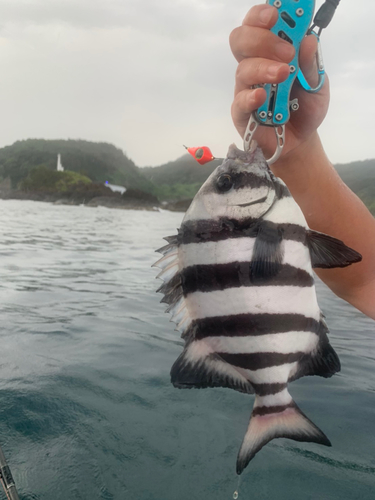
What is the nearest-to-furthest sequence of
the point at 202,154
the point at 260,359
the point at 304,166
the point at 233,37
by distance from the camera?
the point at 260,359
the point at 233,37
the point at 202,154
the point at 304,166

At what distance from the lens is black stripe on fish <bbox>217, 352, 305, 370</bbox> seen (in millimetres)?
1833

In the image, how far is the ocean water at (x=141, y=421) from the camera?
9.30 ft

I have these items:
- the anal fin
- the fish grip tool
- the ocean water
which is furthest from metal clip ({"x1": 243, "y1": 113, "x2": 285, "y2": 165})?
the ocean water

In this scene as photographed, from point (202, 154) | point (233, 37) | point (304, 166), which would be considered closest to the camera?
point (233, 37)

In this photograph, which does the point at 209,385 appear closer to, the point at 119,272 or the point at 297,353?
the point at 297,353

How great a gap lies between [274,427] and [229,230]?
85 centimetres

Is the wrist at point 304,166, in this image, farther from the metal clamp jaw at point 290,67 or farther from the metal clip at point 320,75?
the metal clamp jaw at point 290,67

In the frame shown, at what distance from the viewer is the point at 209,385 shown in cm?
188

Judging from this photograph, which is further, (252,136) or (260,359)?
(252,136)

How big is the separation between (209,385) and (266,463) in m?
1.58

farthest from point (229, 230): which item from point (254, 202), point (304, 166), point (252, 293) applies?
point (304, 166)

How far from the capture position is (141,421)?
3535 mm

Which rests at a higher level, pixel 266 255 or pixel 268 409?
pixel 266 255

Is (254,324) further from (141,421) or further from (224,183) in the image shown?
(141,421)
